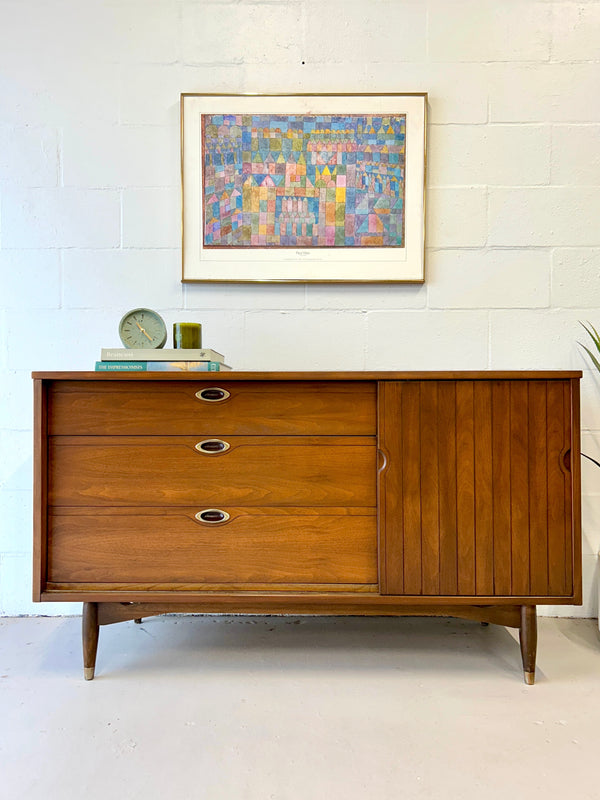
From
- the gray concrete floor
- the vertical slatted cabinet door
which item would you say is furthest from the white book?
the gray concrete floor

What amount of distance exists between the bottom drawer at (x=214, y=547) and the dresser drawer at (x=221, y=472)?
0.04 m

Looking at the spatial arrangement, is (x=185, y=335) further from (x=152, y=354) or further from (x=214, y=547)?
(x=214, y=547)

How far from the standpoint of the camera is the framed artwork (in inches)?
73.8

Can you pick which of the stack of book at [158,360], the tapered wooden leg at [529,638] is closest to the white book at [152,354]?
the stack of book at [158,360]

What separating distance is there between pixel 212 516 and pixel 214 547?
81 mm

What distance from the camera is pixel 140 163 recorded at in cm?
191

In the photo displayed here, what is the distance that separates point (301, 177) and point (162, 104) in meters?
0.55

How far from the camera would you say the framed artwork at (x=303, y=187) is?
1.88m

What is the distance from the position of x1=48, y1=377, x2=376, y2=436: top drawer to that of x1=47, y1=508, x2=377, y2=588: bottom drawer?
0.22m

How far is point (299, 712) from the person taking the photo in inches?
52.4

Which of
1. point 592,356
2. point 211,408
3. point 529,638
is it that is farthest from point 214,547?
point 592,356

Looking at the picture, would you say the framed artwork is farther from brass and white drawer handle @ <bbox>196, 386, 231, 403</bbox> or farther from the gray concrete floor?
the gray concrete floor

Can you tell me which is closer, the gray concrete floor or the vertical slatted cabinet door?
the gray concrete floor

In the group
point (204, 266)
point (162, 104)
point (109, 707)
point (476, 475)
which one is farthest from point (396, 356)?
point (109, 707)
